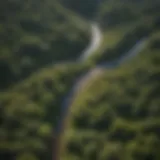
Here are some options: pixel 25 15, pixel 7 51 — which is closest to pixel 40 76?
pixel 7 51

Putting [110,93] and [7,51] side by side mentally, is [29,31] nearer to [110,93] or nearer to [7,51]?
[7,51]

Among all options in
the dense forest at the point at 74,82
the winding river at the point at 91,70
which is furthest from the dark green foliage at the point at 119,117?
the winding river at the point at 91,70

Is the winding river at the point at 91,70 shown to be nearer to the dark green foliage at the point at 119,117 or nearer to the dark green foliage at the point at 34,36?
the dark green foliage at the point at 119,117

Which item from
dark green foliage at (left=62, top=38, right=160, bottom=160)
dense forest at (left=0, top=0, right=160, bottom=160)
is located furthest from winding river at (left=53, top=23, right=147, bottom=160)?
dark green foliage at (left=62, top=38, right=160, bottom=160)

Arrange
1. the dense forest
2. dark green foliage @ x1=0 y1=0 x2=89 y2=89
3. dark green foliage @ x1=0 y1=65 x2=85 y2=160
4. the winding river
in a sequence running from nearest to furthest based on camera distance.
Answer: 1. dark green foliage @ x1=0 y1=65 x2=85 y2=160
2. the dense forest
3. the winding river
4. dark green foliage @ x1=0 y1=0 x2=89 y2=89

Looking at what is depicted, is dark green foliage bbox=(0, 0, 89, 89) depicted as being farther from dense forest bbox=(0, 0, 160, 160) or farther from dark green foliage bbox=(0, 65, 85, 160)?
dark green foliage bbox=(0, 65, 85, 160)

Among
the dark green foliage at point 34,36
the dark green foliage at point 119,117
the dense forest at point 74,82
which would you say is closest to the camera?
the dark green foliage at point 119,117

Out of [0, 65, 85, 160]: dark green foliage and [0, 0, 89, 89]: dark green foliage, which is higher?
[0, 0, 89, 89]: dark green foliage

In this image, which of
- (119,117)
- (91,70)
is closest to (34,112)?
(119,117)
